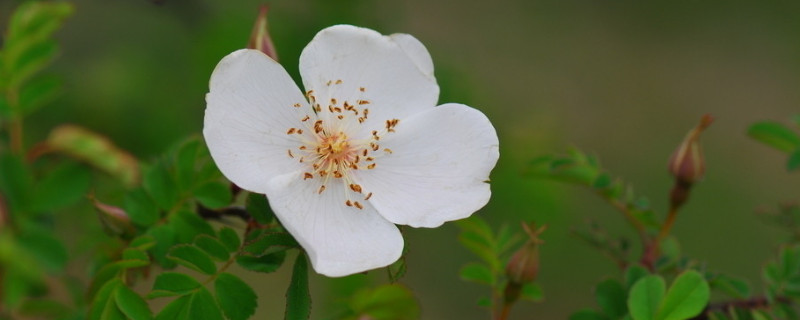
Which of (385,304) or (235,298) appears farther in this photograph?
(385,304)

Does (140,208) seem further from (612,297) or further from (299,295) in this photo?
(612,297)

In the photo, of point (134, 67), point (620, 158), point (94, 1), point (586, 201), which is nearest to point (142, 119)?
point (134, 67)

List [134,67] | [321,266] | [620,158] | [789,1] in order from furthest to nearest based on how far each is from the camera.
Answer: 1. [789,1]
2. [620,158]
3. [134,67]
4. [321,266]

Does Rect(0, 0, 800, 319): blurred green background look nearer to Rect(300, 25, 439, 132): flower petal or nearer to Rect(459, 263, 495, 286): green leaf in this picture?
Rect(459, 263, 495, 286): green leaf

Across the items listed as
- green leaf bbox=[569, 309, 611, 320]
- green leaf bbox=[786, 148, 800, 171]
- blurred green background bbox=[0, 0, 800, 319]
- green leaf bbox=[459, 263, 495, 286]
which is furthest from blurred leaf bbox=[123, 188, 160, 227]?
green leaf bbox=[786, 148, 800, 171]

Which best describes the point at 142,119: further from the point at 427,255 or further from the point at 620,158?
the point at 620,158

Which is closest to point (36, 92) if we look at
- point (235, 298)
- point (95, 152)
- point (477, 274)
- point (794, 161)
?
point (95, 152)
